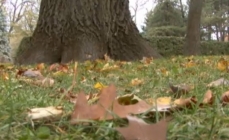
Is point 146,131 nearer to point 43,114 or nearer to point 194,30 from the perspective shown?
point 43,114

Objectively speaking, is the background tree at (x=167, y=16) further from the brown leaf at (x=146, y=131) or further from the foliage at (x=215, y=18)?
the brown leaf at (x=146, y=131)

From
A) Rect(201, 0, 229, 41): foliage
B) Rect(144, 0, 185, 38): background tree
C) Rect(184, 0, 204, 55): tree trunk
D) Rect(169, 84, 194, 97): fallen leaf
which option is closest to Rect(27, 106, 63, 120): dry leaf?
Rect(169, 84, 194, 97): fallen leaf

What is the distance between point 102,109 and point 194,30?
1444 cm

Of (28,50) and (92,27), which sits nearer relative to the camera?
(92,27)

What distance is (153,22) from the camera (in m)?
42.0

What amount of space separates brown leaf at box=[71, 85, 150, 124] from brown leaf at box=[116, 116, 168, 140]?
202 mm

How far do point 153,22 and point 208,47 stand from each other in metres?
20.2

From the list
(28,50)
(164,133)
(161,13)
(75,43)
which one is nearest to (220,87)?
(164,133)

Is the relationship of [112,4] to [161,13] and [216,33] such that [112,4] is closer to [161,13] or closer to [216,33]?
[161,13]

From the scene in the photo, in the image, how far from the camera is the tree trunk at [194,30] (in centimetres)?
1499

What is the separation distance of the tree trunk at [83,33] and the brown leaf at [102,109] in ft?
17.7

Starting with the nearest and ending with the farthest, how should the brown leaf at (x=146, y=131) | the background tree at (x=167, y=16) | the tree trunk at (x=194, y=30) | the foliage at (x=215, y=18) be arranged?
the brown leaf at (x=146, y=131) → the tree trunk at (x=194, y=30) → the background tree at (x=167, y=16) → the foliage at (x=215, y=18)

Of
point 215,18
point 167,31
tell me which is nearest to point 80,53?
point 167,31

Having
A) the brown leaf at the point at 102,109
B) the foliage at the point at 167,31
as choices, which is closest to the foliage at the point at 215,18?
the foliage at the point at 167,31
